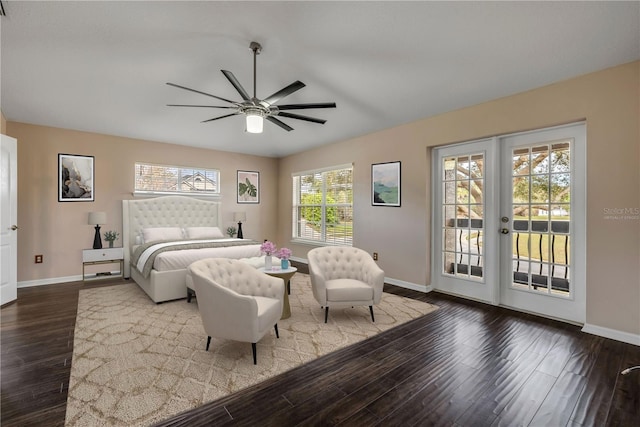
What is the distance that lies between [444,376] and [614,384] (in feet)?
4.04

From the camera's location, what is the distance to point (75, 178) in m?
5.21

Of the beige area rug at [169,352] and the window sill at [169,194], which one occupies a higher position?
the window sill at [169,194]

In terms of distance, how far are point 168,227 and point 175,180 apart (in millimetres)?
1103

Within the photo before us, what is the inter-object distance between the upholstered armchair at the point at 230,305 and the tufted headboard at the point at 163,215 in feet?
12.0

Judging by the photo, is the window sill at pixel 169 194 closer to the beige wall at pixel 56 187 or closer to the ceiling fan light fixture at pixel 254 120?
the beige wall at pixel 56 187

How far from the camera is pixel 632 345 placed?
2.81 m

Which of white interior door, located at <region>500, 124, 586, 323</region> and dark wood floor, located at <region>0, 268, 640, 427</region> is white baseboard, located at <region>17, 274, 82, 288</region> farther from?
white interior door, located at <region>500, 124, 586, 323</region>

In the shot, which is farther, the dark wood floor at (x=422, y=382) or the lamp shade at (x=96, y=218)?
the lamp shade at (x=96, y=218)

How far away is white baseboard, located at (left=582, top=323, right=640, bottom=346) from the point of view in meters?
2.84

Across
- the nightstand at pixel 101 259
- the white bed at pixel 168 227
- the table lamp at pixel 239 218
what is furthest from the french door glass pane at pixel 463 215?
the nightstand at pixel 101 259

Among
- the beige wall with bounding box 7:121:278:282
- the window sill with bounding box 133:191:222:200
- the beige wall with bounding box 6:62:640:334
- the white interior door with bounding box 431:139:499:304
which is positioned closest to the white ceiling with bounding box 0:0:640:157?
the beige wall with bounding box 6:62:640:334

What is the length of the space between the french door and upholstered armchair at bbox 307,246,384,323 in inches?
62.3

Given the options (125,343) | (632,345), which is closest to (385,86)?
(632,345)

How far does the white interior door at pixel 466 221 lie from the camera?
403 cm
